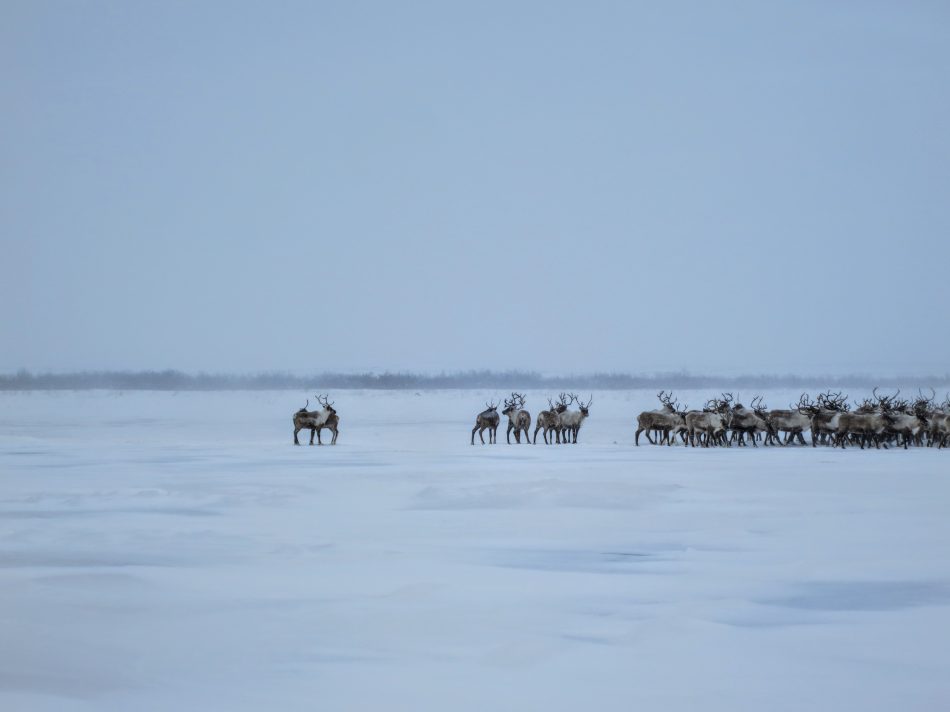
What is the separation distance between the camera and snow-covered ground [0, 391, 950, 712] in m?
5.48

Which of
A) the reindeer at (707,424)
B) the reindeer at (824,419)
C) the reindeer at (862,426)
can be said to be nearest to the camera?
the reindeer at (862,426)

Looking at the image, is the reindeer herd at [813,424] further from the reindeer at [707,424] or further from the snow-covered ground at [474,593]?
the snow-covered ground at [474,593]

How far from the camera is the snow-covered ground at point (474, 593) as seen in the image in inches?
216

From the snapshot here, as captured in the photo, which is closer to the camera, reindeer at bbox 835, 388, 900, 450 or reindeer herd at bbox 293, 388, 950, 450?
reindeer at bbox 835, 388, 900, 450

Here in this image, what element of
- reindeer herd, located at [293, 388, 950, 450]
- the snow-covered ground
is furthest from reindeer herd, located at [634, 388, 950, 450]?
the snow-covered ground

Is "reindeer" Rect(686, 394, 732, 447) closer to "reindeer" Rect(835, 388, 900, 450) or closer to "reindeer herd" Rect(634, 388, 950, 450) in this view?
"reindeer herd" Rect(634, 388, 950, 450)

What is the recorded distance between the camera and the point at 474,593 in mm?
7641

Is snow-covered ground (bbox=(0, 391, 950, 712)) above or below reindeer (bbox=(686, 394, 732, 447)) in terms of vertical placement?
below

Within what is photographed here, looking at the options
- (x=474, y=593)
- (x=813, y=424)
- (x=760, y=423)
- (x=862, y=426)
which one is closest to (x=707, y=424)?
(x=760, y=423)

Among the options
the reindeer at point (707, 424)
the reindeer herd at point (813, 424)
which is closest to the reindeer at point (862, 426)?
the reindeer herd at point (813, 424)

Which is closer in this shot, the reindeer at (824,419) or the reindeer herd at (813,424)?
the reindeer herd at (813,424)

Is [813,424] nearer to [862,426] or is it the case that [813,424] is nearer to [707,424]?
[862,426]

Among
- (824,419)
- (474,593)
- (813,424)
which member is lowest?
(474,593)

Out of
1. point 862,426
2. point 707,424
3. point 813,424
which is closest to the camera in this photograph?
point 862,426
